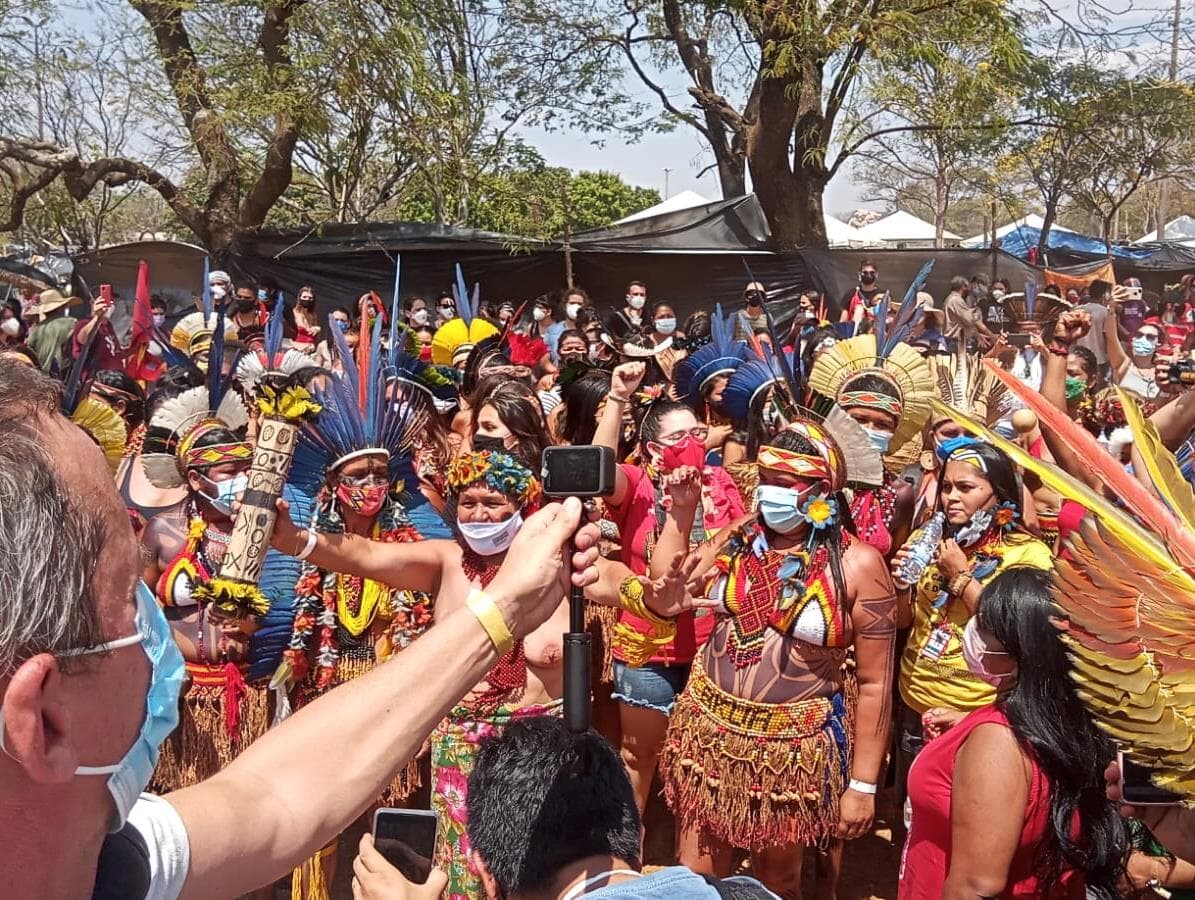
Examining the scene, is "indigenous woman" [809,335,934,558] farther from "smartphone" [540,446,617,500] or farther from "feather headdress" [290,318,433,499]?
"smartphone" [540,446,617,500]

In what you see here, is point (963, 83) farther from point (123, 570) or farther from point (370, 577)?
point (123, 570)

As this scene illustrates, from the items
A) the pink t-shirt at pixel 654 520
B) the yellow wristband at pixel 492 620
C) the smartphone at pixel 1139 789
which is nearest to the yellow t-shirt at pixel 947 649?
the pink t-shirt at pixel 654 520

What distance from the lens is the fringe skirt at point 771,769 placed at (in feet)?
11.1

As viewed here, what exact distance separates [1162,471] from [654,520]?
267 cm

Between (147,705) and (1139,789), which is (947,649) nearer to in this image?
(1139,789)

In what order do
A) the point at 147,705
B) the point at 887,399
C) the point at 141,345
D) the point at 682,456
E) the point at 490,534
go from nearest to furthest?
the point at 147,705, the point at 490,534, the point at 682,456, the point at 887,399, the point at 141,345

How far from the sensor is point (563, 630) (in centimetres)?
328

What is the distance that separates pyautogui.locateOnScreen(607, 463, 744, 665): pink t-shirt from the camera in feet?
13.6

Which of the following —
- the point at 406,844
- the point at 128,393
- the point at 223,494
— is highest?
the point at 128,393

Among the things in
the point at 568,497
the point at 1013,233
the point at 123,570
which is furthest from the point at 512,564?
the point at 1013,233

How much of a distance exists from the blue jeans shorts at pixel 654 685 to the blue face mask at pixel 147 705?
2.88 meters

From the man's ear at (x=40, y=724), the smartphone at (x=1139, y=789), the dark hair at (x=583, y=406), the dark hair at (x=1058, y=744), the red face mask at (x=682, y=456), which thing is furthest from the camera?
the dark hair at (x=583, y=406)

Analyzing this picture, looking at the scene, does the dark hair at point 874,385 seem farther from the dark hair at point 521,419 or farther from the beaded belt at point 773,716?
the beaded belt at point 773,716

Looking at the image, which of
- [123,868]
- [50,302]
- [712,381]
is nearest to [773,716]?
[123,868]
